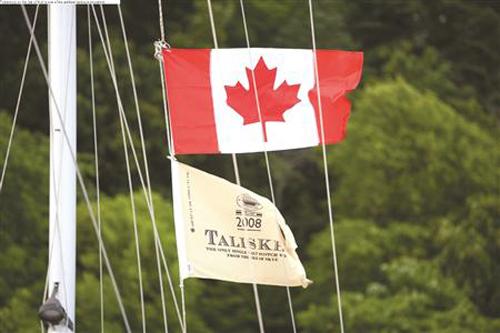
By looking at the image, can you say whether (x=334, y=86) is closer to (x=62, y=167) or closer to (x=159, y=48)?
(x=159, y=48)

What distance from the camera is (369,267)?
86.7 feet

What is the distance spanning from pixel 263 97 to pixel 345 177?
69.2ft

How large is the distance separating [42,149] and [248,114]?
18474 millimetres

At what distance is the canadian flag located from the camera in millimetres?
7246

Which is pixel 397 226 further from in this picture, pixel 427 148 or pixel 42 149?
pixel 42 149

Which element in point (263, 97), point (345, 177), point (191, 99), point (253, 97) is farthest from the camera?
point (345, 177)

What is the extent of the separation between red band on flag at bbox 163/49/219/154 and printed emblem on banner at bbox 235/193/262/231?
0.47 meters

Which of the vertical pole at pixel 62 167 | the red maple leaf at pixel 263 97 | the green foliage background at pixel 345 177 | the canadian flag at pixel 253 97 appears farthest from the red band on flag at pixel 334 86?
the green foliage background at pixel 345 177

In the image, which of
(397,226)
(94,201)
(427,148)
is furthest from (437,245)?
(94,201)

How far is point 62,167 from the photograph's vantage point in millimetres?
6352

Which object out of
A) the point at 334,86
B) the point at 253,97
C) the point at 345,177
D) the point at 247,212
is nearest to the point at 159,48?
the point at 253,97

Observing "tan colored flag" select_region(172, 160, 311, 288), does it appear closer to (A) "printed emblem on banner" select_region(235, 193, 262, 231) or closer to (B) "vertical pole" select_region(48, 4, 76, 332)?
(A) "printed emblem on banner" select_region(235, 193, 262, 231)

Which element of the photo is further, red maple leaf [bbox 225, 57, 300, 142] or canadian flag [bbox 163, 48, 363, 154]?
red maple leaf [bbox 225, 57, 300, 142]

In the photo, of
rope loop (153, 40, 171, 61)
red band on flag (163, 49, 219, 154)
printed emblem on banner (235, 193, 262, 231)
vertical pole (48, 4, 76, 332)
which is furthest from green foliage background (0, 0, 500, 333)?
vertical pole (48, 4, 76, 332)
